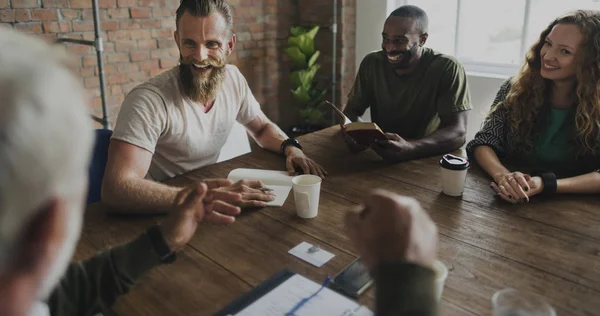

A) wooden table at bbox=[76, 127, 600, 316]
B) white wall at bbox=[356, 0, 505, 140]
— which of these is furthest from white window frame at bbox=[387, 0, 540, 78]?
wooden table at bbox=[76, 127, 600, 316]

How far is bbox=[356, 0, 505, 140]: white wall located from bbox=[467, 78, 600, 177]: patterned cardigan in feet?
4.55

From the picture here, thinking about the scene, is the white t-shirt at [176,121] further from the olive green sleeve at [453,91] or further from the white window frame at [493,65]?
the white window frame at [493,65]

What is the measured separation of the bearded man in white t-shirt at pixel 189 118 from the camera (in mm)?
1496

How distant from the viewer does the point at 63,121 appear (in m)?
0.45

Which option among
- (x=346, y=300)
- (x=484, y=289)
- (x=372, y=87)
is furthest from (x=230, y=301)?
(x=372, y=87)

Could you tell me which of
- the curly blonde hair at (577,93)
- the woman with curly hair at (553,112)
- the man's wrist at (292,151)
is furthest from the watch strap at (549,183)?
the man's wrist at (292,151)

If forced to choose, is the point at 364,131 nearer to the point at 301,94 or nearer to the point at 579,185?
the point at 579,185

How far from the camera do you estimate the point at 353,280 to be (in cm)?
103

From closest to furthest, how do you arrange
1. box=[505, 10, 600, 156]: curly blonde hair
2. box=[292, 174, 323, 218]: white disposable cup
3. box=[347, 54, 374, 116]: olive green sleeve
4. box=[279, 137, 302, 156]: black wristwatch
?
box=[292, 174, 323, 218]: white disposable cup, box=[505, 10, 600, 156]: curly blonde hair, box=[279, 137, 302, 156]: black wristwatch, box=[347, 54, 374, 116]: olive green sleeve

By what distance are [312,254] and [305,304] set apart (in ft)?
0.67

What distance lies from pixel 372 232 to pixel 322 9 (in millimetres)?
3452

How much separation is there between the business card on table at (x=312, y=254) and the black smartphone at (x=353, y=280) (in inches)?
2.7

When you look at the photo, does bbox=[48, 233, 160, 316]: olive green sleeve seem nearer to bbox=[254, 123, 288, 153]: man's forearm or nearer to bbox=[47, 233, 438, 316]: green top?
bbox=[47, 233, 438, 316]: green top

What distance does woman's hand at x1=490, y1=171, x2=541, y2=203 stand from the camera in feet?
4.73
